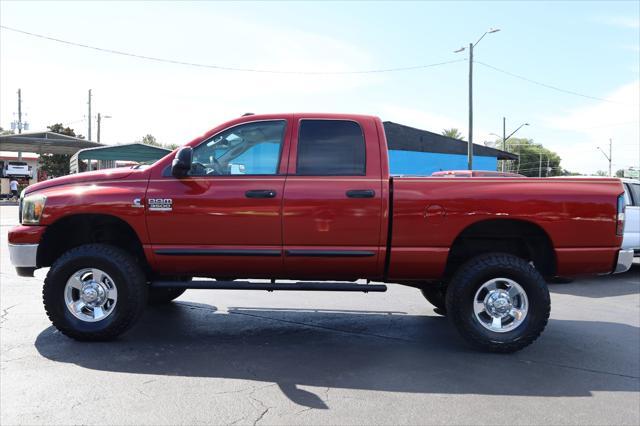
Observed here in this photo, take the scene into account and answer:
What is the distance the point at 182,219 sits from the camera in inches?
184

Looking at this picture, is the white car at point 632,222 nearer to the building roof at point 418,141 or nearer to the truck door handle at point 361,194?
the truck door handle at point 361,194

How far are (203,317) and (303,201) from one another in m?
2.09

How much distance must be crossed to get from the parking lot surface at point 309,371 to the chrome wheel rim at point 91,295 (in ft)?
0.96

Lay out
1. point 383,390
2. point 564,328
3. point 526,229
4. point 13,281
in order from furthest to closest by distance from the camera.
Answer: point 13,281 → point 564,328 → point 526,229 → point 383,390

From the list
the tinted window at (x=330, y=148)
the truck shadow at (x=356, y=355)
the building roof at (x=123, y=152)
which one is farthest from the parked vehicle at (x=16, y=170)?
the tinted window at (x=330, y=148)

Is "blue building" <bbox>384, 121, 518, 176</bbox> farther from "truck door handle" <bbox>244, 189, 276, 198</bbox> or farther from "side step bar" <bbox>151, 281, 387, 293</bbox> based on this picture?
"truck door handle" <bbox>244, 189, 276, 198</bbox>

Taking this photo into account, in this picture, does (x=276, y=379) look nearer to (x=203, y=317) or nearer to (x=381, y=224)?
(x=381, y=224)

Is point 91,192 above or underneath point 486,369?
Result: above

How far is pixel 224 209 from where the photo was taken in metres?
4.63

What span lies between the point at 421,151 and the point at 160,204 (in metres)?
24.7

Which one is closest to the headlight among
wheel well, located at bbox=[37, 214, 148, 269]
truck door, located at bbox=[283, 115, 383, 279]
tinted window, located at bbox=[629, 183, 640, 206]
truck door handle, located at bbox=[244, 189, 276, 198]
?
wheel well, located at bbox=[37, 214, 148, 269]

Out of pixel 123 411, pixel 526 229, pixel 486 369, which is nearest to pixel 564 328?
pixel 526 229

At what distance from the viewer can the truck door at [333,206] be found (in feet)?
15.0

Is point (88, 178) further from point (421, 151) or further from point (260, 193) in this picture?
point (421, 151)
